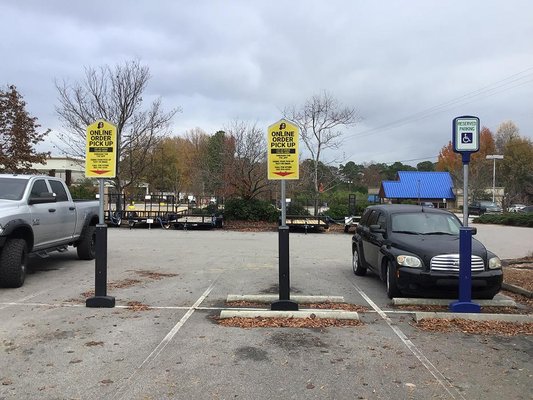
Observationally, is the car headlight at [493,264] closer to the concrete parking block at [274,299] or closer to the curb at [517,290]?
the curb at [517,290]

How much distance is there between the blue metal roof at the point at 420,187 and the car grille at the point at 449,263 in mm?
57480

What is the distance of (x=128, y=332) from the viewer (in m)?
5.96

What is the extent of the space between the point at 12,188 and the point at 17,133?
1578 centimetres

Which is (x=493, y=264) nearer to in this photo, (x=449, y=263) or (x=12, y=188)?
(x=449, y=263)

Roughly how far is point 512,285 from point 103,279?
751cm

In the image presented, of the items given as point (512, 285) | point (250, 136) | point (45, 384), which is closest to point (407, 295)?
point (512, 285)

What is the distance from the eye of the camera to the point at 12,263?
846cm

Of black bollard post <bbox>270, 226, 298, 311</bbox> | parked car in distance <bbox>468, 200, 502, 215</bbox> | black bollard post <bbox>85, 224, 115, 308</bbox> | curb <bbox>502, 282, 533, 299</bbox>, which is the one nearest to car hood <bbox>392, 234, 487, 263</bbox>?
curb <bbox>502, 282, 533, 299</bbox>

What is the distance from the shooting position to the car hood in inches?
298

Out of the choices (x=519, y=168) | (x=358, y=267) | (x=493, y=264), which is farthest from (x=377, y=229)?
(x=519, y=168)

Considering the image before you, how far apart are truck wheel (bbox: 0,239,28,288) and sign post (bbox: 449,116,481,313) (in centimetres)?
731

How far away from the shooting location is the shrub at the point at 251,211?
2833 centimetres

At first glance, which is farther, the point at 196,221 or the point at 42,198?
the point at 196,221

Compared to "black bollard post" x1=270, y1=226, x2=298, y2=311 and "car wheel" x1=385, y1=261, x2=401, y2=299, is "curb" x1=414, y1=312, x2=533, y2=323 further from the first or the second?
"black bollard post" x1=270, y1=226, x2=298, y2=311
